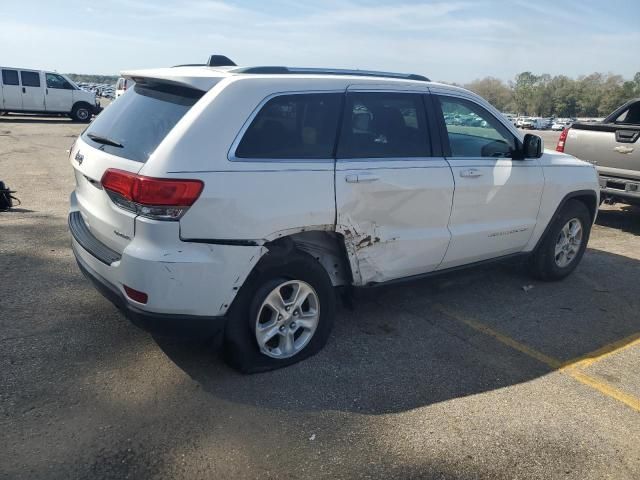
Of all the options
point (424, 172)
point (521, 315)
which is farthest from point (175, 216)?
point (521, 315)

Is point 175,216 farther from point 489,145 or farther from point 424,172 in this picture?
point 489,145

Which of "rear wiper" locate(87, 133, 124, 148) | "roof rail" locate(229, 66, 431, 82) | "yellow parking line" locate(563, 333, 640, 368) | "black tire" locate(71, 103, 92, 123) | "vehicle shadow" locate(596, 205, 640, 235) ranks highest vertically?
"roof rail" locate(229, 66, 431, 82)

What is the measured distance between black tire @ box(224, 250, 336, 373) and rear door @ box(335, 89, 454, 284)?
30 cm

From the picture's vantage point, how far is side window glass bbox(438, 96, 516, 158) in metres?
4.32

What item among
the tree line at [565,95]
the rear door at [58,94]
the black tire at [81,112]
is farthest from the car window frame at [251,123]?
the tree line at [565,95]

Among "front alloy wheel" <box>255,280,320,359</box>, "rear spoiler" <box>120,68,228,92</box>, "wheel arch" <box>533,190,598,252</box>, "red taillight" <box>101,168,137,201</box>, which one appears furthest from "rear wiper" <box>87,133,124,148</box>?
"wheel arch" <box>533,190,598,252</box>

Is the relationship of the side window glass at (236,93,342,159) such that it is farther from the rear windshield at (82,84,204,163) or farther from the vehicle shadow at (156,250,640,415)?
the vehicle shadow at (156,250,640,415)

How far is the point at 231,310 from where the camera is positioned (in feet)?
10.6

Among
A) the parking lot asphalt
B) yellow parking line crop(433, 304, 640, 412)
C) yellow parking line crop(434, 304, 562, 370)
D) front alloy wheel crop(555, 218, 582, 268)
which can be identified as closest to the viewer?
the parking lot asphalt

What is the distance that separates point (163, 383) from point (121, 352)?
0.49 metres

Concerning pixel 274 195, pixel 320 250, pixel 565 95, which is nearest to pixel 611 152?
pixel 320 250

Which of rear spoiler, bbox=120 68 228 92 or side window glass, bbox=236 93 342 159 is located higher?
rear spoiler, bbox=120 68 228 92

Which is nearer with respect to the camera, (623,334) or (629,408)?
(629,408)

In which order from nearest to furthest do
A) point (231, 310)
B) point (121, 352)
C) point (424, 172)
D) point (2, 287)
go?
1. point (231, 310)
2. point (121, 352)
3. point (424, 172)
4. point (2, 287)
